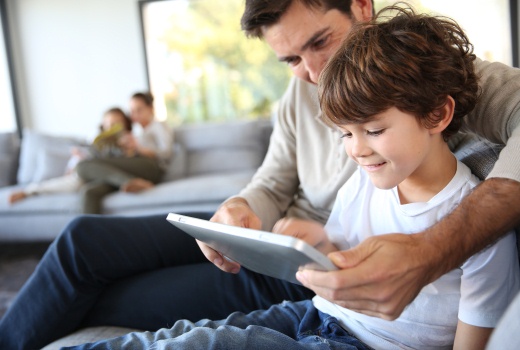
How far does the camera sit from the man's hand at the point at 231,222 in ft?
3.40

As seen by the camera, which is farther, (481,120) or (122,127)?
(122,127)

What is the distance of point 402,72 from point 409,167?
0.52 ft

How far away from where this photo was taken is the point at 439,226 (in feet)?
2.31

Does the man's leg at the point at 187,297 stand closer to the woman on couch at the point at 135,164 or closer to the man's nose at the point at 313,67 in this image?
the man's nose at the point at 313,67

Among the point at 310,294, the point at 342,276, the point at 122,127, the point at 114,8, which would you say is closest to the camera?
the point at 342,276

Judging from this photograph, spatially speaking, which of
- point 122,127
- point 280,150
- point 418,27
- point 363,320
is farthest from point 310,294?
point 122,127

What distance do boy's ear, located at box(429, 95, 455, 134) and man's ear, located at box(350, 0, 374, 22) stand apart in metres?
0.47

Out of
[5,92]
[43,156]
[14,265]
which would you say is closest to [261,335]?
[14,265]

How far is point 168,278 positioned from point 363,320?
558 mm

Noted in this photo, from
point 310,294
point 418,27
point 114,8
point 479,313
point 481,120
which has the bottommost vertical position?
point 310,294

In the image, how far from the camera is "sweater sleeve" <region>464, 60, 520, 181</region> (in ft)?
2.54

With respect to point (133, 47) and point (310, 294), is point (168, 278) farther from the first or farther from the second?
point (133, 47)

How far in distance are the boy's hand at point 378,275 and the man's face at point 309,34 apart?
63 cm

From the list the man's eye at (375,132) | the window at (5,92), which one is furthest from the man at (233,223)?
the window at (5,92)
